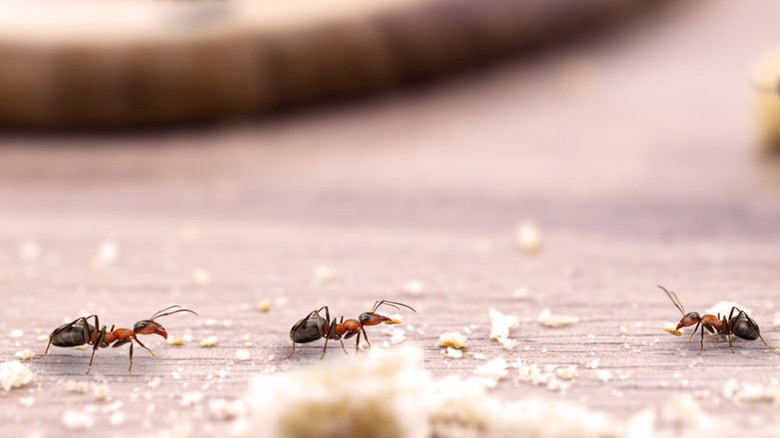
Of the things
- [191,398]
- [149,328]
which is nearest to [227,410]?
[191,398]

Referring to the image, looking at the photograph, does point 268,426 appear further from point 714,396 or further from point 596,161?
point 596,161

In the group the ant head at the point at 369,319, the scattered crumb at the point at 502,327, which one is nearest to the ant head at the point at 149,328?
the ant head at the point at 369,319

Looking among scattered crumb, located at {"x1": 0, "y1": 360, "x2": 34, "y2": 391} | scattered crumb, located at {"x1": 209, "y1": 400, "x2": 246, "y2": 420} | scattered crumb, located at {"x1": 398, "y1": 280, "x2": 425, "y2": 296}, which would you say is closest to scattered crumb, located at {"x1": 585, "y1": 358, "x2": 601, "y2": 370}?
scattered crumb, located at {"x1": 398, "y1": 280, "x2": 425, "y2": 296}

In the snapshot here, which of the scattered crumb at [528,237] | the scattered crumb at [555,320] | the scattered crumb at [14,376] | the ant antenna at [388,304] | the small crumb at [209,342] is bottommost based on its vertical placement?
the scattered crumb at [14,376]

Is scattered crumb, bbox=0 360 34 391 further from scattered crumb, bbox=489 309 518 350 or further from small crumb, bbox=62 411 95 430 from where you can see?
scattered crumb, bbox=489 309 518 350

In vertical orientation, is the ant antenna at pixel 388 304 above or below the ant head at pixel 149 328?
above

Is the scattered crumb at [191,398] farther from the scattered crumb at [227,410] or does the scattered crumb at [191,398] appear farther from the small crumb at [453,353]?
the small crumb at [453,353]

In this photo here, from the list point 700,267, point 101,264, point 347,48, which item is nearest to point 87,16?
point 347,48
